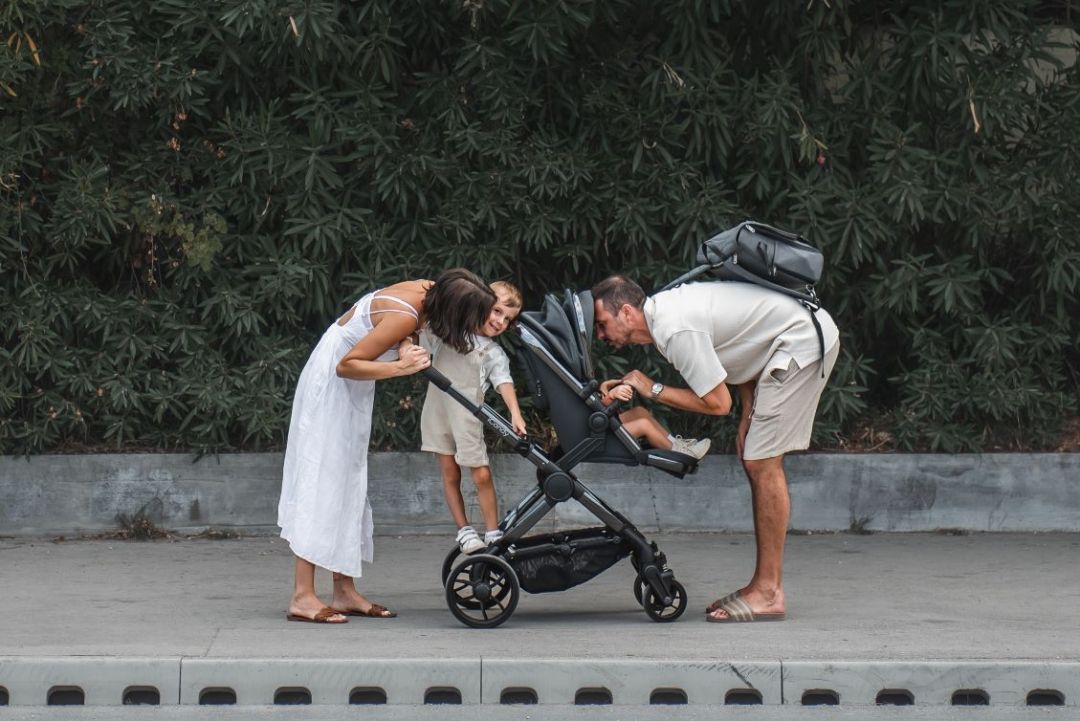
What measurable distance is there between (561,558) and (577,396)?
2.40 feet

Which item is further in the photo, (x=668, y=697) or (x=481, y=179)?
(x=481, y=179)

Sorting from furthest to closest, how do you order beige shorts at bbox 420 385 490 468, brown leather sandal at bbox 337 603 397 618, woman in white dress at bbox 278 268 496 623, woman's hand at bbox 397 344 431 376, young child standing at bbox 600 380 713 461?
beige shorts at bbox 420 385 490 468 < brown leather sandal at bbox 337 603 397 618 < young child standing at bbox 600 380 713 461 < woman in white dress at bbox 278 268 496 623 < woman's hand at bbox 397 344 431 376

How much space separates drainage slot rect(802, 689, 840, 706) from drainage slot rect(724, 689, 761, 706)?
7.2 inches

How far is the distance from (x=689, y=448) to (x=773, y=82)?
3.43 meters

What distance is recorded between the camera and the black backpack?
7195 millimetres

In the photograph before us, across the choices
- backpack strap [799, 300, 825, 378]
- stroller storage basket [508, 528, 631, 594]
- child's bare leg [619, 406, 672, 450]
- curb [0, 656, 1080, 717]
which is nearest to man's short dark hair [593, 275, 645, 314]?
child's bare leg [619, 406, 672, 450]

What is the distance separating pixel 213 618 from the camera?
7.38 meters

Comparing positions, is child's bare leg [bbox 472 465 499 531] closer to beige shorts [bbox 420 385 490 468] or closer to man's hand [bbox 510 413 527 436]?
beige shorts [bbox 420 385 490 468]

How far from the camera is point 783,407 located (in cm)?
724

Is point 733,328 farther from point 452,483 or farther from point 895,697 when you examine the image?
point 452,483

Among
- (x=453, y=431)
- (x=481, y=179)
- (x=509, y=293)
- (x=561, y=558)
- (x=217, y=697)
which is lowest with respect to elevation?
(x=217, y=697)

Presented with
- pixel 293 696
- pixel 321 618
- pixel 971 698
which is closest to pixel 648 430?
pixel 321 618

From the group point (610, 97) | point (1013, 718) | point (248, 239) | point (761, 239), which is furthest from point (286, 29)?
point (1013, 718)

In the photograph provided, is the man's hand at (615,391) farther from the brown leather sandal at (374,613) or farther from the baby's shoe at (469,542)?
the brown leather sandal at (374,613)
